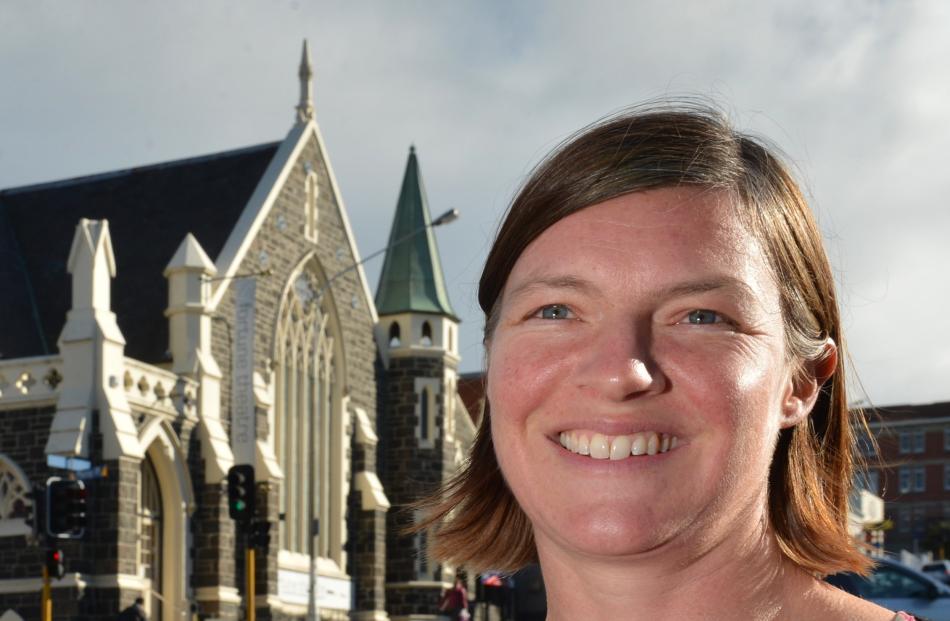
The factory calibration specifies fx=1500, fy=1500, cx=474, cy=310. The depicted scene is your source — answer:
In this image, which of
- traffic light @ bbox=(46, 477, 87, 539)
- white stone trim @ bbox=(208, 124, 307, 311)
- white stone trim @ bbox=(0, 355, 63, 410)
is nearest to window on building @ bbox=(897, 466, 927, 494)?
white stone trim @ bbox=(208, 124, 307, 311)

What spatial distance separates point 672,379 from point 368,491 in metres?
33.2

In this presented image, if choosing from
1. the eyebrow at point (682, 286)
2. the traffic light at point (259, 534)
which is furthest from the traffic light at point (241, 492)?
the eyebrow at point (682, 286)

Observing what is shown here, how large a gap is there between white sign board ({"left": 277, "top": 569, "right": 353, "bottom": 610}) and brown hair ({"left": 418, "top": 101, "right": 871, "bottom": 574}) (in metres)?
28.7

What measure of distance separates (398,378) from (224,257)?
773 cm

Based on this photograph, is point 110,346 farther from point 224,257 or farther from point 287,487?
point 287,487

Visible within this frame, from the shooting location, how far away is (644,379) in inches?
62.5

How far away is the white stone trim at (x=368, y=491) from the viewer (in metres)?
34.4

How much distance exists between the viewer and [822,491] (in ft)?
6.07

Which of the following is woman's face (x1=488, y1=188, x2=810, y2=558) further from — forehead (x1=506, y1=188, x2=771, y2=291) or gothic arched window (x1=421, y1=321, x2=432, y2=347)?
gothic arched window (x1=421, y1=321, x2=432, y2=347)

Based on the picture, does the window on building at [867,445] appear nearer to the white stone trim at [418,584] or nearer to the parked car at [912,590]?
the parked car at [912,590]

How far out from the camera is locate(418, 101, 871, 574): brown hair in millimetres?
1705

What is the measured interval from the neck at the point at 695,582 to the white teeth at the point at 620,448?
4.2 inches

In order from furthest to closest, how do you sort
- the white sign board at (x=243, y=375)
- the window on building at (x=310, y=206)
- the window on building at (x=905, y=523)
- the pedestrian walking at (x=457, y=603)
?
the window on building at (x=905, y=523)
the window on building at (x=310, y=206)
the white sign board at (x=243, y=375)
the pedestrian walking at (x=457, y=603)

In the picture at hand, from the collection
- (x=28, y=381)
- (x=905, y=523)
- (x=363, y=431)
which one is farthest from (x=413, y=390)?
(x=905, y=523)
